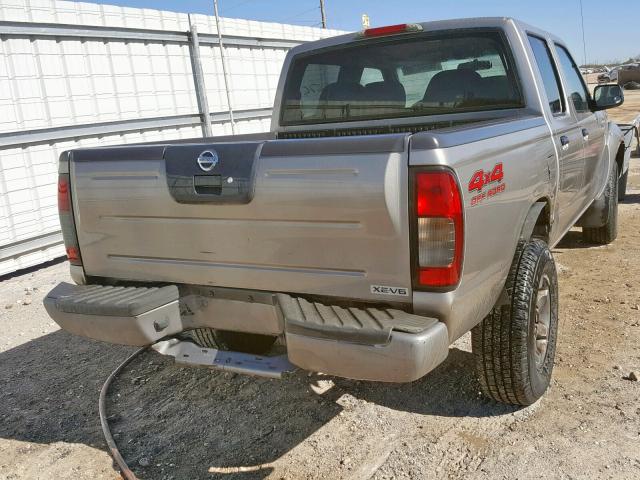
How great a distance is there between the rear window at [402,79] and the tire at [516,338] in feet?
3.66

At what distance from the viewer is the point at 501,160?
2646 mm

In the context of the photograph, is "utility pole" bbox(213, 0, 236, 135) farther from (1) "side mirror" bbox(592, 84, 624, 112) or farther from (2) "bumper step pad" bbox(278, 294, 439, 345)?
(2) "bumper step pad" bbox(278, 294, 439, 345)

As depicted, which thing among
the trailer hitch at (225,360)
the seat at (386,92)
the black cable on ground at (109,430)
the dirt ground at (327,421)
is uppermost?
the seat at (386,92)

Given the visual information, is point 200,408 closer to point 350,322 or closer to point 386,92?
point 350,322

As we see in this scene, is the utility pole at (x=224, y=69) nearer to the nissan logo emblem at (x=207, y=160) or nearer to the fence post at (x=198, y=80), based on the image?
the fence post at (x=198, y=80)

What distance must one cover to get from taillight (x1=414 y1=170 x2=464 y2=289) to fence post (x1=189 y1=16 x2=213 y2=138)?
7.58m

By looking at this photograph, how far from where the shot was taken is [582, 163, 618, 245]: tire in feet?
18.8

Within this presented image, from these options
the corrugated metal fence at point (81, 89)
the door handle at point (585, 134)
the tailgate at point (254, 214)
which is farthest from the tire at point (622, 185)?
the tailgate at point (254, 214)

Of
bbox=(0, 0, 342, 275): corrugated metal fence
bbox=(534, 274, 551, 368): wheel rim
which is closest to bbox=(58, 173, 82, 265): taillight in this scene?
bbox=(534, 274, 551, 368): wheel rim

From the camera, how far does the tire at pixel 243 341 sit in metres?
3.58

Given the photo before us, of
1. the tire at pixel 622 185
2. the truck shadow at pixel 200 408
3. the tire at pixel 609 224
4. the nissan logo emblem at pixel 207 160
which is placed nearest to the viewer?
the nissan logo emblem at pixel 207 160

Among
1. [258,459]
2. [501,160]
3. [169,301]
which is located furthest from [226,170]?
[258,459]

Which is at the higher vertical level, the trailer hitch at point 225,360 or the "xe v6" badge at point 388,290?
the "xe v6" badge at point 388,290

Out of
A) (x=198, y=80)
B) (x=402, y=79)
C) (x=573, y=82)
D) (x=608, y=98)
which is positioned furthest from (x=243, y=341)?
(x=198, y=80)
